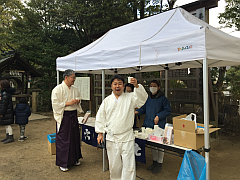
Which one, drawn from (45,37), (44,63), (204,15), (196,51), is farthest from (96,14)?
(196,51)

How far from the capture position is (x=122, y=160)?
253cm

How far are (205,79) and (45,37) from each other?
10655mm

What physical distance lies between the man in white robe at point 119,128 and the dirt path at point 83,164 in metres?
0.88

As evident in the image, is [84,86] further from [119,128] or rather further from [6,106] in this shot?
[119,128]

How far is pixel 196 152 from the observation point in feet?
7.66

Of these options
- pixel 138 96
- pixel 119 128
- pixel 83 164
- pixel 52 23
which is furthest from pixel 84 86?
pixel 52 23

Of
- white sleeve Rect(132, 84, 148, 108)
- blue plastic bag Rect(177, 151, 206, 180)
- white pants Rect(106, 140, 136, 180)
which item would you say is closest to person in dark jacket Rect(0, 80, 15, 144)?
white pants Rect(106, 140, 136, 180)

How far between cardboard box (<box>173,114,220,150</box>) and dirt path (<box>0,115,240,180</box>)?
1.13 meters

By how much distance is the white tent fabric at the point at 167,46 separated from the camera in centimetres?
227

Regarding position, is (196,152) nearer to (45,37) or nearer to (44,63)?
(44,63)

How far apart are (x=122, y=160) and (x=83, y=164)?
5.28ft

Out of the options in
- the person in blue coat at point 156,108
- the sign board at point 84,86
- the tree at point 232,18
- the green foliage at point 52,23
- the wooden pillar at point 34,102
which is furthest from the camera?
the wooden pillar at point 34,102

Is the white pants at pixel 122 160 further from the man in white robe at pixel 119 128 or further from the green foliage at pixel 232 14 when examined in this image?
the green foliage at pixel 232 14

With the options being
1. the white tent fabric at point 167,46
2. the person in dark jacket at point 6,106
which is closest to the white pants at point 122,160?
the white tent fabric at point 167,46
